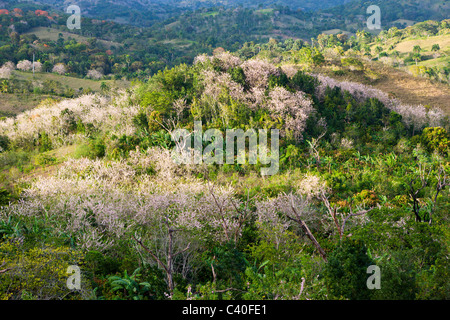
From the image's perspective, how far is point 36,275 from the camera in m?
6.29

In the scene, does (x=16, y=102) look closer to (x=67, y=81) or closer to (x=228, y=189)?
(x=67, y=81)

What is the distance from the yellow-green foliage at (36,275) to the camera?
605cm

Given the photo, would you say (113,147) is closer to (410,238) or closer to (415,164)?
(410,238)

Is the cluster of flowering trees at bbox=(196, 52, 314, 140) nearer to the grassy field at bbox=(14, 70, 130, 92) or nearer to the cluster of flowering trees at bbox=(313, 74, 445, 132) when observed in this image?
the cluster of flowering trees at bbox=(313, 74, 445, 132)

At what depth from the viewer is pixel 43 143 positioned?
703 inches

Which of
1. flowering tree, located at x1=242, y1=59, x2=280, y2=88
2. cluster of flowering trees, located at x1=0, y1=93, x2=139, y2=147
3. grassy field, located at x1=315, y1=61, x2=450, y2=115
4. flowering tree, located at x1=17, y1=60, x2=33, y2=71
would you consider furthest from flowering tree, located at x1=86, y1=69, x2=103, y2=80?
flowering tree, located at x1=242, y1=59, x2=280, y2=88

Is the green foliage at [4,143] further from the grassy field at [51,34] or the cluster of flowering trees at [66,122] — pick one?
the grassy field at [51,34]

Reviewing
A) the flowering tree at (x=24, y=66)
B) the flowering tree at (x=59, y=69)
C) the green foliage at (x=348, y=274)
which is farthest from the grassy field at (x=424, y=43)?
the green foliage at (x=348, y=274)

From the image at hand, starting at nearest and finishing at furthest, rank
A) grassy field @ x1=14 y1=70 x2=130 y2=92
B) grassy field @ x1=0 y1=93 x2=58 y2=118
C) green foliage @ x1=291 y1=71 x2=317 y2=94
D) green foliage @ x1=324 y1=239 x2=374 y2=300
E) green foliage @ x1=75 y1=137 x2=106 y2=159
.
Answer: green foliage @ x1=324 y1=239 x2=374 y2=300, green foliage @ x1=75 y1=137 x2=106 y2=159, green foliage @ x1=291 y1=71 x2=317 y2=94, grassy field @ x1=0 y1=93 x2=58 y2=118, grassy field @ x1=14 y1=70 x2=130 y2=92

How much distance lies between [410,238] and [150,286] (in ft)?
19.6

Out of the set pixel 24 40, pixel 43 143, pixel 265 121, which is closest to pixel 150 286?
pixel 265 121

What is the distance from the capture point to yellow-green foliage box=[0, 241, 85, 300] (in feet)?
19.9

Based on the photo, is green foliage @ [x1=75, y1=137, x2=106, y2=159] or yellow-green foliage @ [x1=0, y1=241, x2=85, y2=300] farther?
green foliage @ [x1=75, y1=137, x2=106, y2=159]

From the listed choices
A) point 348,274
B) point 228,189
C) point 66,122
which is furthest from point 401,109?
point 66,122
